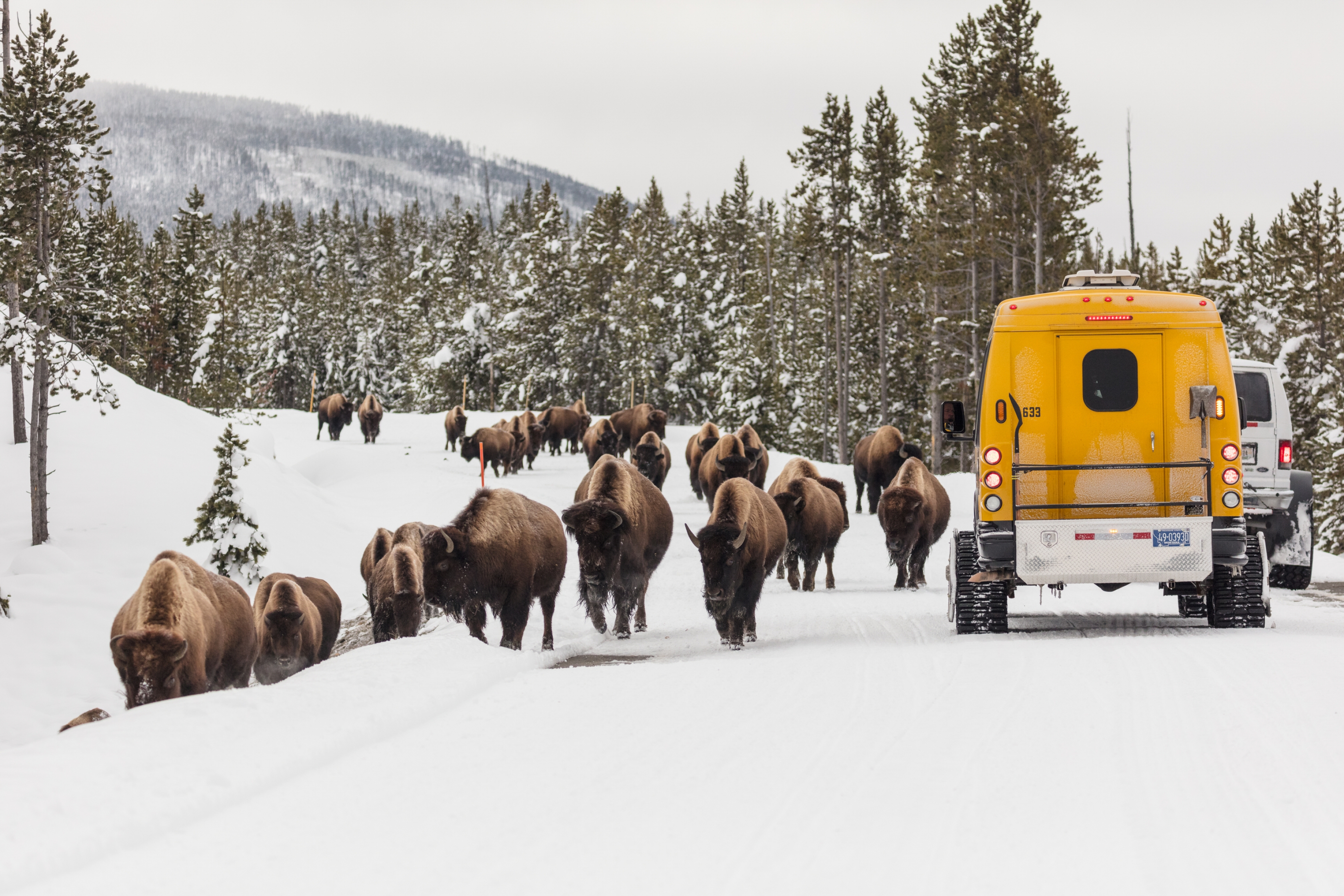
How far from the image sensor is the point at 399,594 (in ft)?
36.1

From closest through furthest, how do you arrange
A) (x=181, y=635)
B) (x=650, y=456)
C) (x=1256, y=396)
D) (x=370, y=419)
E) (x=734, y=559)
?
(x=181, y=635), (x=734, y=559), (x=1256, y=396), (x=650, y=456), (x=370, y=419)

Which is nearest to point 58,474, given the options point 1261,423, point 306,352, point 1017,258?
point 1261,423

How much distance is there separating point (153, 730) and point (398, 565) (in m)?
5.48

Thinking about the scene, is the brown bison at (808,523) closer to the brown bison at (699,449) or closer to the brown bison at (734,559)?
the brown bison at (734,559)

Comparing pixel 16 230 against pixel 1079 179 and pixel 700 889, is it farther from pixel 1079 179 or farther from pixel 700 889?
pixel 1079 179

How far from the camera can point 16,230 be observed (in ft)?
67.2

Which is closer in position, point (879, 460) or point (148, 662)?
point (148, 662)

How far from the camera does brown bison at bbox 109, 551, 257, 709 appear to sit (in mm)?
7480

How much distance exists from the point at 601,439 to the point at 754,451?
10.3 metres

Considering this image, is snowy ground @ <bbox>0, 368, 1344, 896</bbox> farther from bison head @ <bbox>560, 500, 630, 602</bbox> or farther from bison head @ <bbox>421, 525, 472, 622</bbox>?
bison head @ <bbox>560, 500, 630, 602</bbox>

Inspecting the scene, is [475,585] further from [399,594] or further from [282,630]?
[282,630]

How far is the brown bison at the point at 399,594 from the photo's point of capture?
434 inches

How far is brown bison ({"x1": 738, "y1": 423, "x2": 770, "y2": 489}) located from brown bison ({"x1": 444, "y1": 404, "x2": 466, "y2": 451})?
1714 cm

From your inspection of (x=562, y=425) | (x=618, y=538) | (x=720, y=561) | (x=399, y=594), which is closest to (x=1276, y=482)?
(x=720, y=561)
